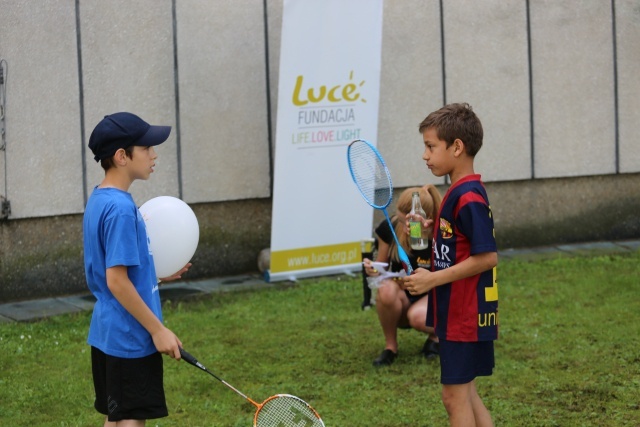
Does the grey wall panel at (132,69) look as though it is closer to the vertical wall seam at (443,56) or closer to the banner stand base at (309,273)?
the banner stand base at (309,273)

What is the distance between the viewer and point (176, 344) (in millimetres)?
4273

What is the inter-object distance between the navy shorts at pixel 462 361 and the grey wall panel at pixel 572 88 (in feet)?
21.8

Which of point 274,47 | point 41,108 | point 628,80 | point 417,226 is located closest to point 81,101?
point 41,108

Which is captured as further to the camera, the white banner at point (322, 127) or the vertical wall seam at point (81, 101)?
the white banner at point (322, 127)

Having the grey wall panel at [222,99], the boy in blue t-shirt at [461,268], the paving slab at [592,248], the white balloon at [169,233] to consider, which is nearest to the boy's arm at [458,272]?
the boy in blue t-shirt at [461,268]

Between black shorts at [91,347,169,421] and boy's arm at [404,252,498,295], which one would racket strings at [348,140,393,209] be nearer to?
boy's arm at [404,252,498,295]

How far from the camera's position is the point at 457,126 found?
461cm

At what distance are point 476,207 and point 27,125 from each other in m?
5.32

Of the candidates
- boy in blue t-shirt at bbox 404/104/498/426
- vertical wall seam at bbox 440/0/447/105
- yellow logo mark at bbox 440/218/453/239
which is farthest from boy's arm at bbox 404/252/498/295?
vertical wall seam at bbox 440/0/447/105

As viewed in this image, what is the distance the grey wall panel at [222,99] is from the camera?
Result: 9469mm

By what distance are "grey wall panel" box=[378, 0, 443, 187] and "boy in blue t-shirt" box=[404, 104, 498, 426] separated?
5.66 metres

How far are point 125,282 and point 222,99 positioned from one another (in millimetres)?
5572

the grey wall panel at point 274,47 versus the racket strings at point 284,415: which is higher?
the grey wall panel at point 274,47

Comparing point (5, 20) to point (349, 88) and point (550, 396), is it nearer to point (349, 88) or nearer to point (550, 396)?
point (349, 88)
